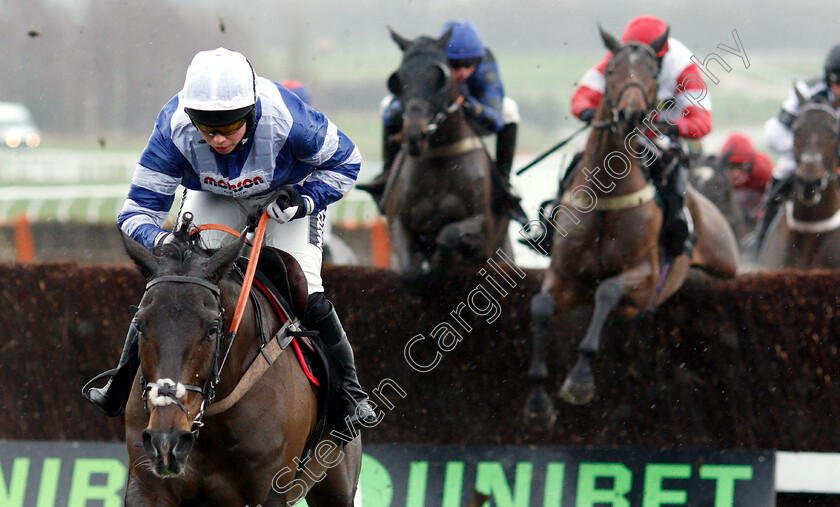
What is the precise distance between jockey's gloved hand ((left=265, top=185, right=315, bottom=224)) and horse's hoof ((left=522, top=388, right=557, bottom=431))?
2.69 m

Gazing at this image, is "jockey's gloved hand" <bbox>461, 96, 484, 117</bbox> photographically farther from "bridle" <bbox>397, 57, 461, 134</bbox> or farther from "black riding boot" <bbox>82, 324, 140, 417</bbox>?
"black riding boot" <bbox>82, 324, 140, 417</bbox>

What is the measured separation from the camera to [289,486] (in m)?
3.41

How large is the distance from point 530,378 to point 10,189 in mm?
12295

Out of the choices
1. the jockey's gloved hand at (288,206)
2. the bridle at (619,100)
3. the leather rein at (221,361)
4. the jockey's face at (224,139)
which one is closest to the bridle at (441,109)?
the bridle at (619,100)

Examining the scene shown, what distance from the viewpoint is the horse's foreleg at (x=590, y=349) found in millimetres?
5834

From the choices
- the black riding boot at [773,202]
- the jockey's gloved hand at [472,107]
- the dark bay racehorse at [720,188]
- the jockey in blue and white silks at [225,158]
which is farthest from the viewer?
the dark bay racehorse at [720,188]

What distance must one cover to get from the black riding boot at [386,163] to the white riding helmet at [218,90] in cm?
393

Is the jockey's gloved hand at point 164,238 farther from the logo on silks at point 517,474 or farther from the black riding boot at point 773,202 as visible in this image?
the black riding boot at point 773,202

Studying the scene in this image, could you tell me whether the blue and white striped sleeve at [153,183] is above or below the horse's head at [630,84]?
below

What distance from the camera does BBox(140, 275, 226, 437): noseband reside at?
2.65 meters

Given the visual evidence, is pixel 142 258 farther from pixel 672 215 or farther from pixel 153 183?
pixel 672 215

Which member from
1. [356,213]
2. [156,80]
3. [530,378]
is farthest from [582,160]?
[156,80]

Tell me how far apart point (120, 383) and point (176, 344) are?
2.18 ft

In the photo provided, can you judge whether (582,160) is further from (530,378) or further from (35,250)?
(35,250)
